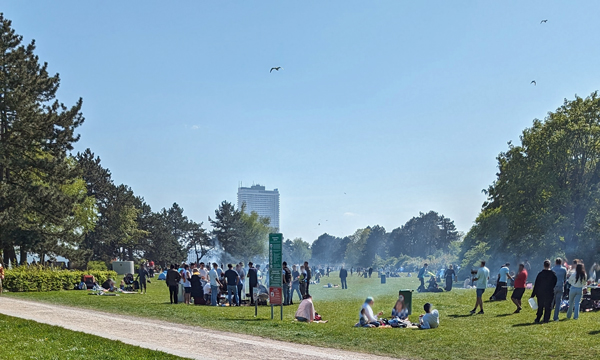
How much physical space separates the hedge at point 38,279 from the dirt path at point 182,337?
1286 cm

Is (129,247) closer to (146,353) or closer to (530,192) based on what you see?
(530,192)

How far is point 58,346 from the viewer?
13359 mm

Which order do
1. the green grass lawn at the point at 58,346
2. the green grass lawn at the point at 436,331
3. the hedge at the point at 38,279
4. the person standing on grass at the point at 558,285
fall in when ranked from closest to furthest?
the green grass lawn at the point at 58,346 → the green grass lawn at the point at 436,331 → the person standing on grass at the point at 558,285 → the hedge at the point at 38,279

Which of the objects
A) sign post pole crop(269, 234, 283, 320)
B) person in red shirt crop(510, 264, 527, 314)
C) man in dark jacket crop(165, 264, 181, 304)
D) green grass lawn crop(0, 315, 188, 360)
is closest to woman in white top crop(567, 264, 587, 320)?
person in red shirt crop(510, 264, 527, 314)

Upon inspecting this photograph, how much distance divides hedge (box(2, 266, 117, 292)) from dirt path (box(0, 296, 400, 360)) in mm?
12862

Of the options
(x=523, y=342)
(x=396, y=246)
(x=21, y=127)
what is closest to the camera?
(x=523, y=342)

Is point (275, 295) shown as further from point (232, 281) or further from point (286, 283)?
point (232, 281)

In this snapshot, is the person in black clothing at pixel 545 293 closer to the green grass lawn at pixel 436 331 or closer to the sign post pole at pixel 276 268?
the green grass lawn at pixel 436 331

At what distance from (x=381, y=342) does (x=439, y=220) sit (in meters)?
165

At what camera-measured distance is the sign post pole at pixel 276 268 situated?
752 inches

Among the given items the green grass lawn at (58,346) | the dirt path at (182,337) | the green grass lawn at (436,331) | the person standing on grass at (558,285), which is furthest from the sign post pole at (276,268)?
the person standing on grass at (558,285)

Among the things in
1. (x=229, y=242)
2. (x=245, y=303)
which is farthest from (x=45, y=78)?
(x=229, y=242)

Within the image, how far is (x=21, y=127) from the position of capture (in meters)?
37.9

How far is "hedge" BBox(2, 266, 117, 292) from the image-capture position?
3406cm
